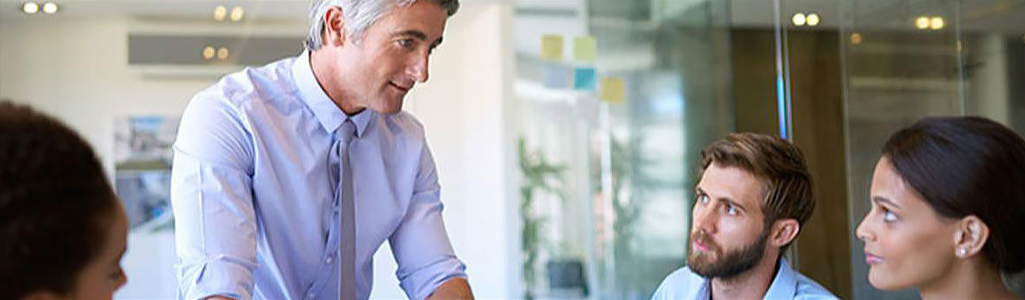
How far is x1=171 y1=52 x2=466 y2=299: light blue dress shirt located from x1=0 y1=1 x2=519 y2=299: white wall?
2471mm

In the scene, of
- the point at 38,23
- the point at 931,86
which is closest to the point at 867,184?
the point at 931,86

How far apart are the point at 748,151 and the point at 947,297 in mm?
610

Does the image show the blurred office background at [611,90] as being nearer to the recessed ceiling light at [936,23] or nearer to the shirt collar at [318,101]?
the recessed ceiling light at [936,23]

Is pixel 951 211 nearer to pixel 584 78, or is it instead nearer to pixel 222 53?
pixel 222 53

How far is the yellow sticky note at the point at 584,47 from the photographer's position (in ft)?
21.9

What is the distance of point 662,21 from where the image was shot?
5918mm

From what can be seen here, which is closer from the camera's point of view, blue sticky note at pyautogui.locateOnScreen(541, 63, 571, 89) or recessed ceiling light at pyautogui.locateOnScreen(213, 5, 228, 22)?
recessed ceiling light at pyautogui.locateOnScreen(213, 5, 228, 22)

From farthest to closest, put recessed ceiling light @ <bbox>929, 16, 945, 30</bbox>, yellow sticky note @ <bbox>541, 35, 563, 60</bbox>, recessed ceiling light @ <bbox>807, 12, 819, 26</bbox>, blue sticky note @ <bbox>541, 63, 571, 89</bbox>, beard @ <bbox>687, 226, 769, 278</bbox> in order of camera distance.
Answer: blue sticky note @ <bbox>541, 63, 571, 89</bbox> → yellow sticky note @ <bbox>541, 35, 563, 60</bbox> → recessed ceiling light @ <bbox>807, 12, 819, 26</bbox> → recessed ceiling light @ <bbox>929, 16, 945, 30</bbox> → beard @ <bbox>687, 226, 769, 278</bbox>

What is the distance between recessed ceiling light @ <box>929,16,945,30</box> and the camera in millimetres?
3992

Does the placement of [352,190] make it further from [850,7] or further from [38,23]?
[38,23]

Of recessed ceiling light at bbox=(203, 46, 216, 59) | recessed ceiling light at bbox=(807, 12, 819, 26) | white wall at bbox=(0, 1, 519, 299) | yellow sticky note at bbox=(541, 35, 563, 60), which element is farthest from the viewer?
yellow sticky note at bbox=(541, 35, 563, 60)

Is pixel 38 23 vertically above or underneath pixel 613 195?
above

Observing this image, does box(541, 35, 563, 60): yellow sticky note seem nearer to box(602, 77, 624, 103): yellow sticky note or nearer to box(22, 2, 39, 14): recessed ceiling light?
box(602, 77, 624, 103): yellow sticky note

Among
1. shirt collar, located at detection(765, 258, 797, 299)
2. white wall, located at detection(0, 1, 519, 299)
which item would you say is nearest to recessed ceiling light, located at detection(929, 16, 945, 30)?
shirt collar, located at detection(765, 258, 797, 299)
